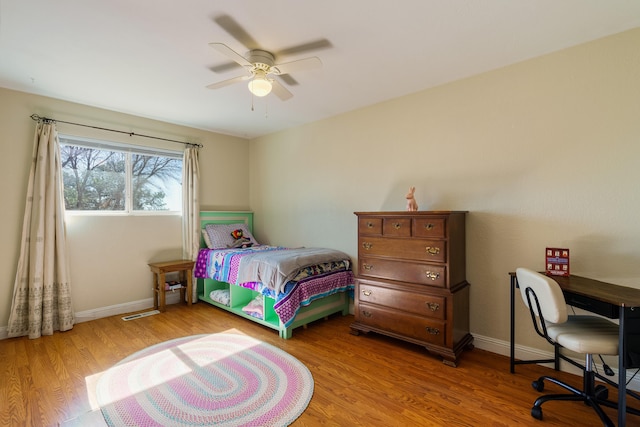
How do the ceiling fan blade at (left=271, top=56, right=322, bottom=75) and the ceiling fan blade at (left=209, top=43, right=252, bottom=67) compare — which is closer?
the ceiling fan blade at (left=209, top=43, right=252, bottom=67)

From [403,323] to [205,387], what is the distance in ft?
5.48

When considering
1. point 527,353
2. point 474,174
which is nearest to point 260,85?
point 474,174

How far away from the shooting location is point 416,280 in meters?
2.58

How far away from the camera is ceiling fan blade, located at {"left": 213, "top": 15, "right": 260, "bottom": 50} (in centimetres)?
189

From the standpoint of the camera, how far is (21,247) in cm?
292

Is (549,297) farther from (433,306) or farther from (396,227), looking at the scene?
(396,227)

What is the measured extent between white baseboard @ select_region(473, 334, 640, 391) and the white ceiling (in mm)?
2363

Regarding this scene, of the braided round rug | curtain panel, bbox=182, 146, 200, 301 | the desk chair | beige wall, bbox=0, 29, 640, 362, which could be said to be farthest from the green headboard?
the desk chair

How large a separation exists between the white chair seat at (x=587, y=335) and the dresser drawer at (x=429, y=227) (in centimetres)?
92

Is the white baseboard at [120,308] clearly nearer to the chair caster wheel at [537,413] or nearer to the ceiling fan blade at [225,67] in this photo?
the ceiling fan blade at [225,67]

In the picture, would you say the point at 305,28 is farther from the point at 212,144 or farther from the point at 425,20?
the point at 212,144

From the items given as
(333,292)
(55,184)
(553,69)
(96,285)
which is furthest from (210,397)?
(553,69)

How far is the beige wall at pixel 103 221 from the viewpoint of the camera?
9.56ft

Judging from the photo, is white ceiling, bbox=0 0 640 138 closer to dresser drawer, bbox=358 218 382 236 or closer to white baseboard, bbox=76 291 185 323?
dresser drawer, bbox=358 218 382 236
